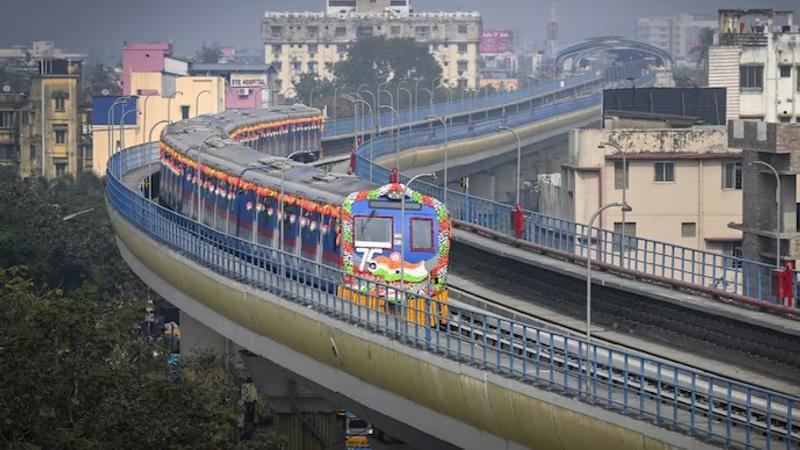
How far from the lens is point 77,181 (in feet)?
463

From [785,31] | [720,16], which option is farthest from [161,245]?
[720,16]

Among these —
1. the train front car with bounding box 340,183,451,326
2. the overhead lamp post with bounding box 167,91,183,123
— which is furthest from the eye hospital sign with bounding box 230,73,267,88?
the train front car with bounding box 340,183,451,326

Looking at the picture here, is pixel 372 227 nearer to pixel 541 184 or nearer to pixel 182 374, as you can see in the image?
pixel 182 374

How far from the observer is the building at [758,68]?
95.8 m

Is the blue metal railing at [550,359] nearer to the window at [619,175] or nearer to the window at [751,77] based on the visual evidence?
the window at [619,175]

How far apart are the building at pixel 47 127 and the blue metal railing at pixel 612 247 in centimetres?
3465

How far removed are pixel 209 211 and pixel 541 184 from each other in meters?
38.3

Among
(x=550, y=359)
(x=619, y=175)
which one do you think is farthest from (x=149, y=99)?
(x=550, y=359)

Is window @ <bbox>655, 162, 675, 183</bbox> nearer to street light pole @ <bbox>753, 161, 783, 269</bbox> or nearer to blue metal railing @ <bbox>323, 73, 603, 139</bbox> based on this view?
street light pole @ <bbox>753, 161, 783, 269</bbox>

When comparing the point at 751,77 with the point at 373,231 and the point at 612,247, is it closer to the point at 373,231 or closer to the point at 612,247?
the point at 612,247

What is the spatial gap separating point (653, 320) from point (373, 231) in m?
7.72

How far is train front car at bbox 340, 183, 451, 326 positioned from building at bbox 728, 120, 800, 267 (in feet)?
51.8

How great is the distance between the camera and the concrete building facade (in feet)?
277

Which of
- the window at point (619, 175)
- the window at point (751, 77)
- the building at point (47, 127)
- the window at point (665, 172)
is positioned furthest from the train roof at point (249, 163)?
the building at point (47, 127)
